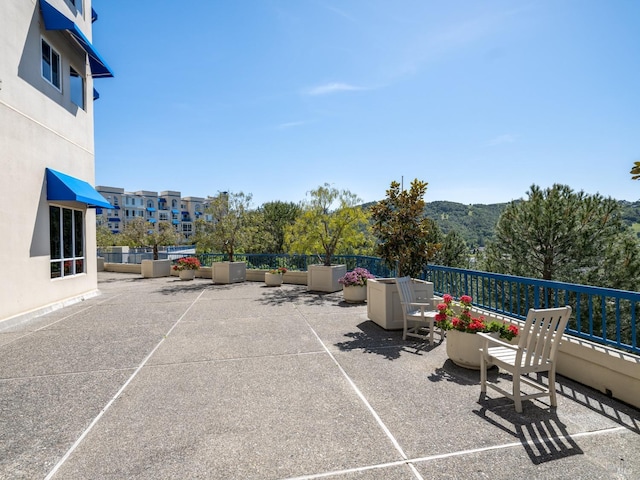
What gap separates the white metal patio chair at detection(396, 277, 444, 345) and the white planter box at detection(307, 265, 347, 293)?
5259 mm

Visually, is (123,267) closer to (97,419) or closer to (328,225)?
(328,225)

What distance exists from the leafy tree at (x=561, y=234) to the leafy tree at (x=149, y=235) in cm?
1760

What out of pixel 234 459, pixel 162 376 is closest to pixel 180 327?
pixel 162 376

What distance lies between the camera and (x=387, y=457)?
273 cm

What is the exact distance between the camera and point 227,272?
46.8ft

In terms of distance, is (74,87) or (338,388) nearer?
(338,388)

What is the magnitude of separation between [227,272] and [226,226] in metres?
2.19

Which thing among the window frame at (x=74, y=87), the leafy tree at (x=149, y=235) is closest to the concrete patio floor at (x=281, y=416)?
the window frame at (x=74, y=87)

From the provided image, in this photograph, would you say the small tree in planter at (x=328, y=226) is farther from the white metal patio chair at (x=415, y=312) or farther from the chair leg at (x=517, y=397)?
the chair leg at (x=517, y=397)

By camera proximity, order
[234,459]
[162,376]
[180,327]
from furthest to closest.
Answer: [180,327]
[162,376]
[234,459]

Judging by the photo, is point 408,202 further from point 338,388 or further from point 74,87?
point 74,87

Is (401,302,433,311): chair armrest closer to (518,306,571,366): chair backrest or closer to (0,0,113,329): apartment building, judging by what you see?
(518,306,571,366): chair backrest

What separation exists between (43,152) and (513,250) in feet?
59.6

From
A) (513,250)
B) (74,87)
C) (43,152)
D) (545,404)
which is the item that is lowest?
(545,404)
